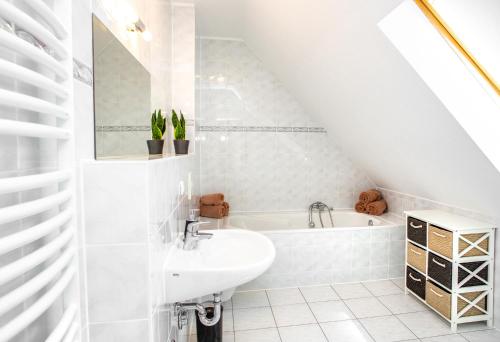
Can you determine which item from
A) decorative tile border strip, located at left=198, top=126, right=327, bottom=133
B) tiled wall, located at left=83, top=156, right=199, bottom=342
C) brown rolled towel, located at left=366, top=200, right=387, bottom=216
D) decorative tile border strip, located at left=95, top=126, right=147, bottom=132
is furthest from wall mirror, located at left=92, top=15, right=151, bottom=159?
brown rolled towel, located at left=366, top=200, right=387, bottom=216

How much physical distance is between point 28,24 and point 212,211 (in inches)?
112

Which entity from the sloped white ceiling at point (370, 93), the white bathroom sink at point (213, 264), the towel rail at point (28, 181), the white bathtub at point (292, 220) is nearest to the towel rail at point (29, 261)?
the towel rail at point (28, 181)

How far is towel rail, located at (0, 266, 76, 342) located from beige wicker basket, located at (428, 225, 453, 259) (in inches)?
98.9

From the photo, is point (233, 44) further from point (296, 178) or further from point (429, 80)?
point (429, 80)

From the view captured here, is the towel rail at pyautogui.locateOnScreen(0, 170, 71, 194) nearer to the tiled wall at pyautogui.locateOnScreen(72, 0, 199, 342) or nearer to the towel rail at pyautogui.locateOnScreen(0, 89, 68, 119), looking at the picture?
the towel rail at pyautogui.locateOnScreen(0, 89, 68, 119)

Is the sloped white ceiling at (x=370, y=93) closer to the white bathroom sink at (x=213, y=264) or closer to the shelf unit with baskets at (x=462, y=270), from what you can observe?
the shelf unit with baskets at (x=462, y=270)

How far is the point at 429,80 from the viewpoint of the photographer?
6.10 feet

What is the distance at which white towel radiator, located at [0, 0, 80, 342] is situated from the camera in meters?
0.48

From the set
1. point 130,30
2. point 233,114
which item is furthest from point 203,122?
point 130,30

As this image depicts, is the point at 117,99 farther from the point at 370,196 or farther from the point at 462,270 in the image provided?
the point at 370,196

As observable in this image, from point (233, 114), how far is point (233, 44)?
855 mm

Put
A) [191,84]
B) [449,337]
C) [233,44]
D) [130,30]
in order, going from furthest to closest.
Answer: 1. [233,44]
2. [191,84]
3. [449,337]
4. [130,30]

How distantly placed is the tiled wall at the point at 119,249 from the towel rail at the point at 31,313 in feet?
0.88

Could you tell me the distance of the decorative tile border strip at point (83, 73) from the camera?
3.06ft
